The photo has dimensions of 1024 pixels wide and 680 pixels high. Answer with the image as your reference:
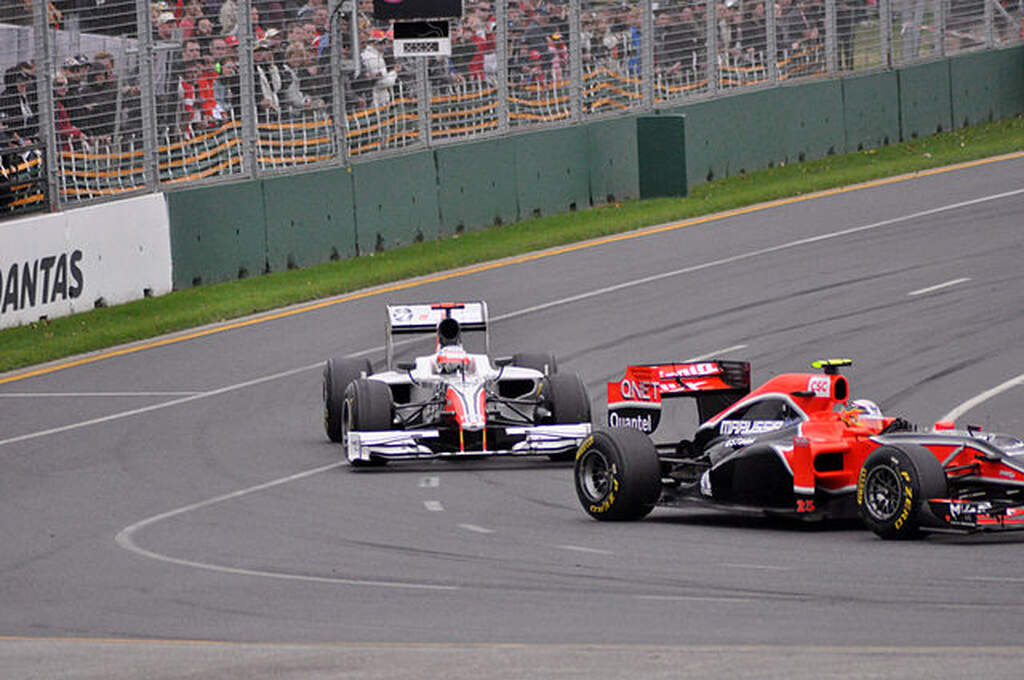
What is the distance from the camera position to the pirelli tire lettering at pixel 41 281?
71.6 feet

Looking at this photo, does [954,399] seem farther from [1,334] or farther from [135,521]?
[1,334]

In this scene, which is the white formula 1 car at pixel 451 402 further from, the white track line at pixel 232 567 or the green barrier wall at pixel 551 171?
the green barrier wall at pixel 551 171

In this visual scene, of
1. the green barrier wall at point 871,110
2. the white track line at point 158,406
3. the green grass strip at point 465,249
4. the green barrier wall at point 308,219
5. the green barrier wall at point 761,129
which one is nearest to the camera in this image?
the white track line at point 158,406

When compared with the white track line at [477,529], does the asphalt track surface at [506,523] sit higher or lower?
higher

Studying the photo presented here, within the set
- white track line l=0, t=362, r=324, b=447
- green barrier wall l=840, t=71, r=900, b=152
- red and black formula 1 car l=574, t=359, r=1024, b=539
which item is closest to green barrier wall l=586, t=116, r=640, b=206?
green barrier wall l=840, t=71, r=900, b=152

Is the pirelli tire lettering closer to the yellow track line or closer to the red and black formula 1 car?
the yellow track line

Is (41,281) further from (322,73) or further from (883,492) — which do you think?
(883,492)

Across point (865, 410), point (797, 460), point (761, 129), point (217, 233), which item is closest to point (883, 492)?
point (797, 460)

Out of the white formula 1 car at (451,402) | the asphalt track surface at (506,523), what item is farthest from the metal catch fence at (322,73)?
the white formula 1 car at (451,402)

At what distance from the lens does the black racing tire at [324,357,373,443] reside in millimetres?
16250

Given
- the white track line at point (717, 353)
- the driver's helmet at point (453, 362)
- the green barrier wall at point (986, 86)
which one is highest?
the green barrier wall at point (986, 86)

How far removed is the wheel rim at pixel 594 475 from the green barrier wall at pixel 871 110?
2295cm

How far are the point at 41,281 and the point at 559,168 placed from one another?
9.98 m

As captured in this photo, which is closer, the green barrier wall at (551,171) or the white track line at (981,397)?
the white track line at (981,397)
